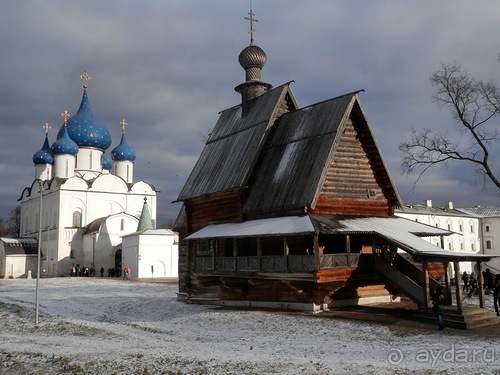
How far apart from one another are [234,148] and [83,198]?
38.2m

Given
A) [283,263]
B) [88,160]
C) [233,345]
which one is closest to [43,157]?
[88,160]

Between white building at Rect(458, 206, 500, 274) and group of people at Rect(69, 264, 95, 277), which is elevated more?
white building at Rect(458, 206, 500, 274)

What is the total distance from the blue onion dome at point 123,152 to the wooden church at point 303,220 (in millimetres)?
41433

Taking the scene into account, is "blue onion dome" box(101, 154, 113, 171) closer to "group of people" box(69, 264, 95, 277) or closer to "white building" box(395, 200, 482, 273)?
"group of people" box(69, 264, 95, 277)

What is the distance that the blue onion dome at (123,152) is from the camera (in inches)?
2489

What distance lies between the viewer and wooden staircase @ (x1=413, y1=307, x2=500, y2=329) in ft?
46.0

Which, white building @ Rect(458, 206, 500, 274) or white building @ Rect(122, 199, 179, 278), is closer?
white building @ Rect(122, 199, 179, 278)

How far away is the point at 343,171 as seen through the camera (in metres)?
19.4

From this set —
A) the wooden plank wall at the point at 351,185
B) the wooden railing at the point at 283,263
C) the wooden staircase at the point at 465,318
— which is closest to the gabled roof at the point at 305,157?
the wooden plank wall at the point at 351,185

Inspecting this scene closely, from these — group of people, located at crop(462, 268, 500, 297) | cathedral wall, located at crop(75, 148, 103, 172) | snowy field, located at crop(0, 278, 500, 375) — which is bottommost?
snowy field, located at crop(0, 278, 500, 375)

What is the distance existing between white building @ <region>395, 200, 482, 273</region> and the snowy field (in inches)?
1604

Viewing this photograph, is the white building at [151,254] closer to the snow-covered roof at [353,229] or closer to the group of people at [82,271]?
the group of people at [82,271]

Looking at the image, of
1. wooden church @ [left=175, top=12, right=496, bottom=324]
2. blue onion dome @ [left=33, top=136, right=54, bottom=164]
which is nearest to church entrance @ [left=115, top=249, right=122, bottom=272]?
blue onion dome @ [left=33, top=136, right=54, bottom=164]

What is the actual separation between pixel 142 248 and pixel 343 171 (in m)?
30.6
